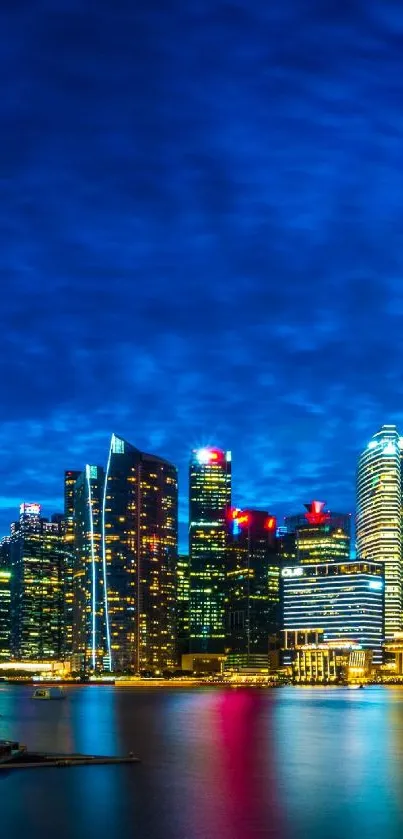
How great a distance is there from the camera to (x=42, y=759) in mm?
69750

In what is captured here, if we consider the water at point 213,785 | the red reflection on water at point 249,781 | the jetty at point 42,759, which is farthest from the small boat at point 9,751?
the red reflection on water at point 249,781

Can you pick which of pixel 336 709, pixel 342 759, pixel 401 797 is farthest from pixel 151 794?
pixel 336 709

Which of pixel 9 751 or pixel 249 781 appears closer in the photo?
pixel 249 781

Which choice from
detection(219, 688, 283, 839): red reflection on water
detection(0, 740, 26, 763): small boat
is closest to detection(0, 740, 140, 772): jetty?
detection(0, 740, 26, 763): small boat

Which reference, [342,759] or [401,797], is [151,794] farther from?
[342,759]

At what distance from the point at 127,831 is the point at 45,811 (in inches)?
234

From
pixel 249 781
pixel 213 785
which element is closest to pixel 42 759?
pixel 213 785

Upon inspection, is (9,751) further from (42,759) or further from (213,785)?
(213,785)

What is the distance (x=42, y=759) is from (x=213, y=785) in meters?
13.0

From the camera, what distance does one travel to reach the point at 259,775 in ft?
220

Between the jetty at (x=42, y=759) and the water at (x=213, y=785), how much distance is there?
1.45m

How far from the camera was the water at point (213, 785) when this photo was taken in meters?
48.3

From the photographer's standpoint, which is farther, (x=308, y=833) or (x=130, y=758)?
(x=130, y=758)

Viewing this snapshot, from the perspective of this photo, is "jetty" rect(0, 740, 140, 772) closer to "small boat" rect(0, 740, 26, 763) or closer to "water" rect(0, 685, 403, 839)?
"small boat" rect(0, 740, 26, 763)
